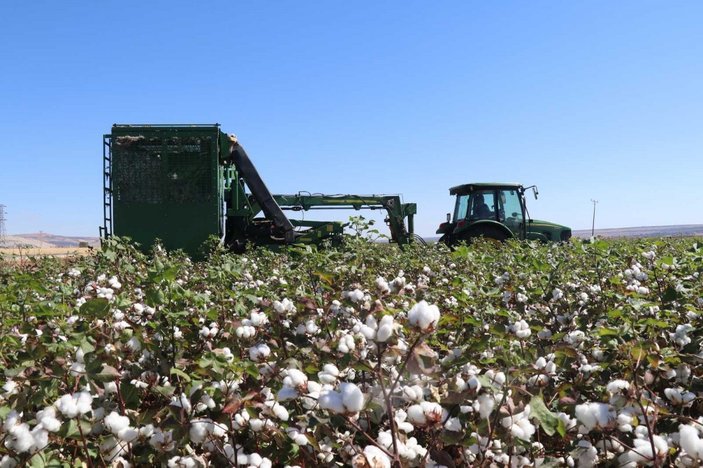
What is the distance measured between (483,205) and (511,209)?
80 cm

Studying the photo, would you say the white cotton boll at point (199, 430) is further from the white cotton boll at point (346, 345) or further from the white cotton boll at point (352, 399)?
the white cotton boll at point (352, 399)

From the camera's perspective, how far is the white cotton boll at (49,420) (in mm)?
1652

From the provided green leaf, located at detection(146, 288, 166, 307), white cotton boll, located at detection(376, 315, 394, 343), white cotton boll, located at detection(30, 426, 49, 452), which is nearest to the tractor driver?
green leaf, located at detection(146, 288, 166, 307)

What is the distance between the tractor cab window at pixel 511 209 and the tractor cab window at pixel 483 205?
240mm

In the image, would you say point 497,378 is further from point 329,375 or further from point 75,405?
point 75,405

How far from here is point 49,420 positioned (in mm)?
1654

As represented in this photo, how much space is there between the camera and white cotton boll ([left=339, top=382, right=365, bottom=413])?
4.55 feet

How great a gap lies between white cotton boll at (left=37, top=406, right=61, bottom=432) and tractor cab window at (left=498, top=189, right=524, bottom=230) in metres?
13.8

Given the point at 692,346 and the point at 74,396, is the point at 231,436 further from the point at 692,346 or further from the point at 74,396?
the point at 692,346

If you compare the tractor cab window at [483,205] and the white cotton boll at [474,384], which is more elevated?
the tractor cab window at [483,205]

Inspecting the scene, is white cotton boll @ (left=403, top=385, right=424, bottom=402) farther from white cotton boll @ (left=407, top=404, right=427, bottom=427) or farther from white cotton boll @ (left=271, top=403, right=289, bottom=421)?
white cotton boll @ (left=271, top=403, right=289, bottom=421)

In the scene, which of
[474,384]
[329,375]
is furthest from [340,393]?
[474,384]

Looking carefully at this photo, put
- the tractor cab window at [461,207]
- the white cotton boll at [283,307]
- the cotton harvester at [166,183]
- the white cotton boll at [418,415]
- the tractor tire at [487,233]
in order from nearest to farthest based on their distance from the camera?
1. the white cotton boll at [418,415]
2. the white cotton boll at [283,307]
3. the cotton harvester at [166,183]
4. the tractor tire at [487,233]
5. the tractor cab window at [461,207]

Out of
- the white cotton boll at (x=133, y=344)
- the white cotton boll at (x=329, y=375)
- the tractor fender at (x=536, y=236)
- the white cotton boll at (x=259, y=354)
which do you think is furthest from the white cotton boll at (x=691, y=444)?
the tractor fender at (x=536, y=236)
